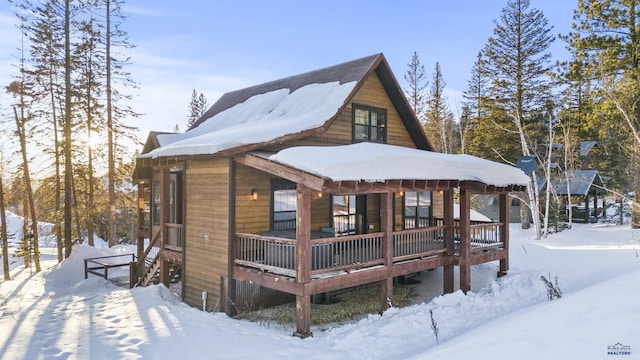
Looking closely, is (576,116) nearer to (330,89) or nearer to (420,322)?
(330,89)

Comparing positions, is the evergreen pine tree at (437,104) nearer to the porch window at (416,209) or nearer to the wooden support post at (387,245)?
the porch window at (416,209)

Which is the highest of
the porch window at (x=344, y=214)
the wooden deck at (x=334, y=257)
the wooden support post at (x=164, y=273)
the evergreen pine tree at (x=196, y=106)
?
the evergreen pine tree at (x=196, y=106)

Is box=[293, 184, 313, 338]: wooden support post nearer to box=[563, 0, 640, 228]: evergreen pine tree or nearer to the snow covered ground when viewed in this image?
the snow covered ground

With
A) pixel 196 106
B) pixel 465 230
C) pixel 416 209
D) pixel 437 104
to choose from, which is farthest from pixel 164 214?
pixel 196 106

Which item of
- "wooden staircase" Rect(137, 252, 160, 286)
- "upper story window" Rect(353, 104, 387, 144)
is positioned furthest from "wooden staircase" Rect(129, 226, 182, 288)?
"upper story window" Rect(353, 104, 387, 144)

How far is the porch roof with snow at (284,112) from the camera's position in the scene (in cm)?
1098

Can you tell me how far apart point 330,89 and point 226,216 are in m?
5.63

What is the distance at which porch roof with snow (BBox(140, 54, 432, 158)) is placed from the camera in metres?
11.0

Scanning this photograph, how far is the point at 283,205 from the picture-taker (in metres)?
12.1

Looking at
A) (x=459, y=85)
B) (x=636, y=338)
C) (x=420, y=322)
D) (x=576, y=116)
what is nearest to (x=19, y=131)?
(x=420, y=322)

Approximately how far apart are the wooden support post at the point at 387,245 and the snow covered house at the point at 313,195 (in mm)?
37

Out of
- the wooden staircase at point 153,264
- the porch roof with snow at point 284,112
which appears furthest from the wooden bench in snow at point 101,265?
the porch roof with snow at point 284,112

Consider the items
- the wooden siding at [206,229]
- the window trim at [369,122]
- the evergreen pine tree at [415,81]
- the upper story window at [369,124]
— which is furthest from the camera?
the evergreen pine tree at [415,81]

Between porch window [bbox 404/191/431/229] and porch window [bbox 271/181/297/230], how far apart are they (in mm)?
5147
